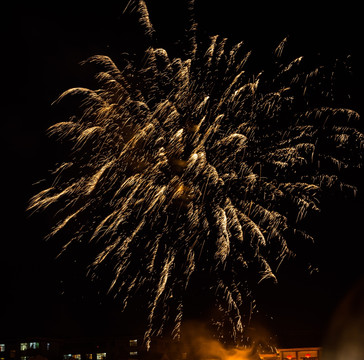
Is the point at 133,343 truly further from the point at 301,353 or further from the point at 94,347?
the point at 301,353

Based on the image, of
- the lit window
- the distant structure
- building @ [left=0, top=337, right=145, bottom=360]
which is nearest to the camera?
the distant structure

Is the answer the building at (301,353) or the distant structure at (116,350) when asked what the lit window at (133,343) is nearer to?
the distant structure at (116,350)

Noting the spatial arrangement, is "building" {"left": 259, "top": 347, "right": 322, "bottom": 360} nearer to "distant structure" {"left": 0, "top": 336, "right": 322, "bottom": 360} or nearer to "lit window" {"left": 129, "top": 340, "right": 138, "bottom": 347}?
"distant structure" {"left": 0, "top": 336, "right": 322, "bottom": 360}

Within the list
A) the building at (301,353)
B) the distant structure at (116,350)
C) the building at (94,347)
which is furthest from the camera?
the building at (94,347)

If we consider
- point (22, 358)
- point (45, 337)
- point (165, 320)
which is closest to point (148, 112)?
point (165, 320)

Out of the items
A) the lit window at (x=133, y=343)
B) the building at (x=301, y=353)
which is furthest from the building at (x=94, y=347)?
the building at (x=301, y=353)

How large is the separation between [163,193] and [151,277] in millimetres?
1994

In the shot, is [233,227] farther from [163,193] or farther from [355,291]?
[355,291]

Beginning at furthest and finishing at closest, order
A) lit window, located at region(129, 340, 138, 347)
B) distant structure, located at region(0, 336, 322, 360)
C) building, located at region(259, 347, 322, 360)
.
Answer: lit window, located at region(129, 340, 138, 347) → building, located at region(259, 347, 322, 360) → distant structure, located at region(0, 336, 322, 360)

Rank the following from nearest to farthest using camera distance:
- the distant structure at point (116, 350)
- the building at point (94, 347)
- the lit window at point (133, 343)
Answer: the distant structure at point (116, 350) → the building at point (94, 347) → the lit window at point (133, 343)

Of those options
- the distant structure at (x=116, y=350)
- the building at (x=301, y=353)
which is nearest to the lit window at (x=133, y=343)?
the distant structure at (x=116, y=350)

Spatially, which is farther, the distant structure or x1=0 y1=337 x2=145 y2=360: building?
x1=0 y1=337 x2=145 y2=360: building

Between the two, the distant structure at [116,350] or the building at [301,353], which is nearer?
the distant structure at [116,350]

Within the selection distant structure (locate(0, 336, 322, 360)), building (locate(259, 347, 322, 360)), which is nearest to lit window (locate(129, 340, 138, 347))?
distant structure (locate(0, 336, 322, 360))
